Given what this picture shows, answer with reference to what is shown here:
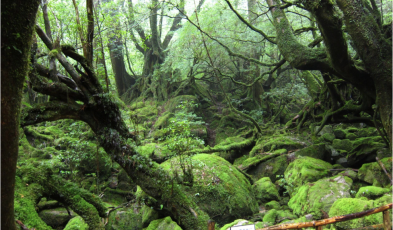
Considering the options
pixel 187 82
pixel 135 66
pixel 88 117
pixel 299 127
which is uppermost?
pixel 135 66

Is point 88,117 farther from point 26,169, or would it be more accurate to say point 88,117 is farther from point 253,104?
point 253,104

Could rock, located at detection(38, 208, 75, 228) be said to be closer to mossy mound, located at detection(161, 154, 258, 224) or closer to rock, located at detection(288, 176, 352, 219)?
mossy mound, located at detection(161, 154, 258, 224)

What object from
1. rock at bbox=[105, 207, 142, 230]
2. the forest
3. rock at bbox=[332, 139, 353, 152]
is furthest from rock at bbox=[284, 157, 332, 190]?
rock at bbox=[105, 207, 142, 230]

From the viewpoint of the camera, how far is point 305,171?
655 centimetres

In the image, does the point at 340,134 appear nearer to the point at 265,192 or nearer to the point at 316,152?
the point at 316,152

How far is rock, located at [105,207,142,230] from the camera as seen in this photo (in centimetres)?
599

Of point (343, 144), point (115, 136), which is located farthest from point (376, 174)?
point (115, 136)

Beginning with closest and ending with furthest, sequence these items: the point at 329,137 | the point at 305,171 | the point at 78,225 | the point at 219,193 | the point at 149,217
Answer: the point at 78,225 < the point at 149,217 < the point at 219,193 < the point at 305,171 < the point at 329,137

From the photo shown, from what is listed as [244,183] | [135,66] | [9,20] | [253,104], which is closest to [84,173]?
[244,183]

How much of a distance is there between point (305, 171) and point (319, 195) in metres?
1.45

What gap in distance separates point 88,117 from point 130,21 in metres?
9.64

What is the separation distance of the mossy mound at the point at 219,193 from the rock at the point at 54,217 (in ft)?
9.40

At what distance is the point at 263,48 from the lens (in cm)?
1329

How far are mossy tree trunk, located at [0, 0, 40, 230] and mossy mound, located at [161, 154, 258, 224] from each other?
4.34 metres
